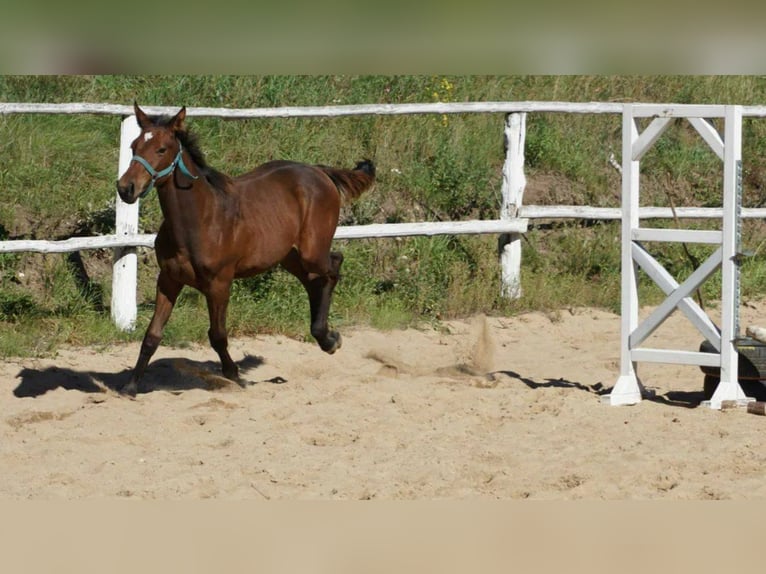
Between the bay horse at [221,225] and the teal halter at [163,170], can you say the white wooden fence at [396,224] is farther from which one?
the teal halter at [163,170]

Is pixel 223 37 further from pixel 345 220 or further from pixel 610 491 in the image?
pixel 345 220

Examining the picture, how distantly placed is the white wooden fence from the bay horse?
1292 millimetres

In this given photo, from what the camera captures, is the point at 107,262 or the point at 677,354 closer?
the point at 677,354

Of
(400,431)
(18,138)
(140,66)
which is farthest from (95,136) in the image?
(140,66)

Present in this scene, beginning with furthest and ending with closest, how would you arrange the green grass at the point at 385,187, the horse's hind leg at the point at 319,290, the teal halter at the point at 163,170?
the green grass at the point at 385,187 → the horse's hind leg at the point at 319,290 → the teal halter at the point at 163,170

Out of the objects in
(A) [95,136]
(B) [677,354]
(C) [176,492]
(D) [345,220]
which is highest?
(A) [95,136]

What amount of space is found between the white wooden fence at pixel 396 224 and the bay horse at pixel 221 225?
1292 millimetres

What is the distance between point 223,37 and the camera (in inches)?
159

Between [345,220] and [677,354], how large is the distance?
4293 millimetres

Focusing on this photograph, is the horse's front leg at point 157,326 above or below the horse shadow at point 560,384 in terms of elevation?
above

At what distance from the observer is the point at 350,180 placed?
891cm

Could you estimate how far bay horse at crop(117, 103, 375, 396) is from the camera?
24.0 feet

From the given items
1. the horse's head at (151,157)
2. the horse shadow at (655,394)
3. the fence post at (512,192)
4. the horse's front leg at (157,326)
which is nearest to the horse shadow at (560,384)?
the horse shadow at (655,394)

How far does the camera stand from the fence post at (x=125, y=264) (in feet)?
30.6
